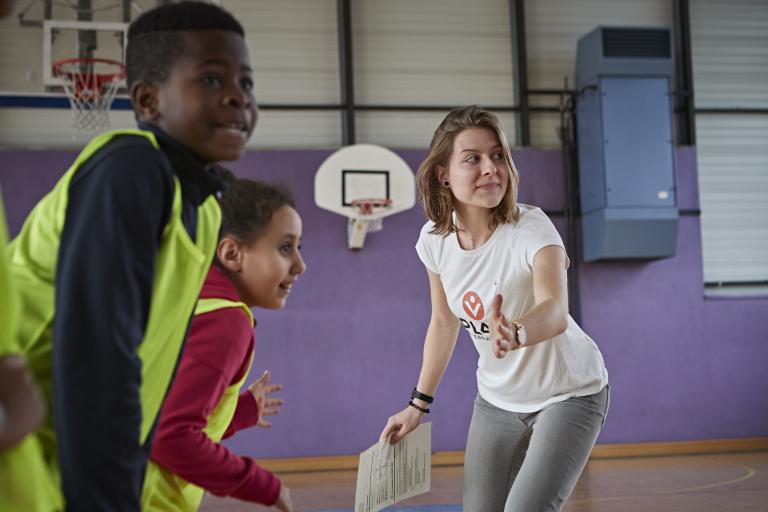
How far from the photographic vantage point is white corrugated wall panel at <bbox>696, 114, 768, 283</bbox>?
9.81m

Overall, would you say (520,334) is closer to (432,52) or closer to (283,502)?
(283,502)

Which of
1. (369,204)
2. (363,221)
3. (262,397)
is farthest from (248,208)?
(363,221)

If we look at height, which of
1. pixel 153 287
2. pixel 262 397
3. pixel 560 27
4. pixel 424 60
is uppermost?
pixel 560 27

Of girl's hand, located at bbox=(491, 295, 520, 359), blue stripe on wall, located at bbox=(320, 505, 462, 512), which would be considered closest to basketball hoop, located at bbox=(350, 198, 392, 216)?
blue stripe on wall, located at bbox=(320, 505, 462, 512)

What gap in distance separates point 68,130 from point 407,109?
3.56m

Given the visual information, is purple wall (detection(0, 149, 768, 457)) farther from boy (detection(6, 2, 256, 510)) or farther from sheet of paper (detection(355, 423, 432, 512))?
boy (detection(6, 2, 256, 510))

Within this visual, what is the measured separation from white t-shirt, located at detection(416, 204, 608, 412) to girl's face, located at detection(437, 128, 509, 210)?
0.41ft

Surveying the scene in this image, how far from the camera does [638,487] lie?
6.89m

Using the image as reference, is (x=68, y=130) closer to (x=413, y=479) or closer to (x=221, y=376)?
(x=413, y=479)

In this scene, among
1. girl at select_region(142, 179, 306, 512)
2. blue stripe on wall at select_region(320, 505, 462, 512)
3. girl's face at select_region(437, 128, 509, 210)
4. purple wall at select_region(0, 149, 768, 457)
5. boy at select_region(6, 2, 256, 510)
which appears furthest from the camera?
purple wall at select_region(0, 149, 768, 457)

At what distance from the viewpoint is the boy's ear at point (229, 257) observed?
229 cm

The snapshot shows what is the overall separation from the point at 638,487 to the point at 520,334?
4.99m

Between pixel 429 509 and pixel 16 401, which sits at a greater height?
pixel 16 401

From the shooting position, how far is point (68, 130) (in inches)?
354
